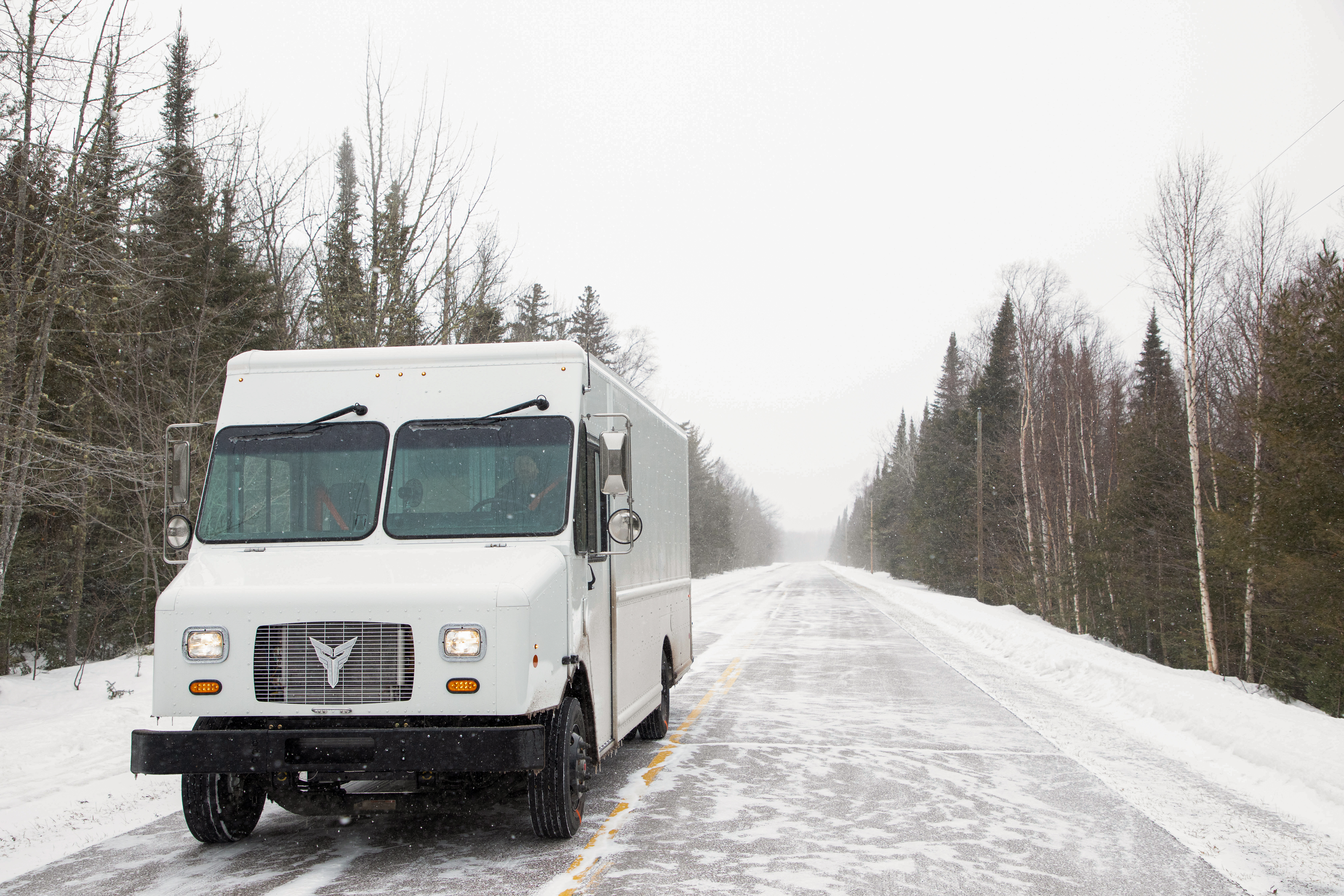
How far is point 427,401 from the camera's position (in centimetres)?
624

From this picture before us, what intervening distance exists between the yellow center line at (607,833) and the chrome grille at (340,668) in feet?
4.32

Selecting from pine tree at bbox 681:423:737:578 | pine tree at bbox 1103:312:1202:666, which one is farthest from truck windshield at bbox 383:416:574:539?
pine tree at bbox 681:423:737:578

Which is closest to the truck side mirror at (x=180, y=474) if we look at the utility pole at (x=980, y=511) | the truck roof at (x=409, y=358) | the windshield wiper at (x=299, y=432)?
the windshield wiper at (x=299, y=432)

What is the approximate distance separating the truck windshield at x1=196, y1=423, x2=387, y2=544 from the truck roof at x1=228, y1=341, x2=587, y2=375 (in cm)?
45

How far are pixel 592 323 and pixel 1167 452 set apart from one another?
95.8ft

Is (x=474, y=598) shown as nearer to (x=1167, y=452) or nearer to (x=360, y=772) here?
(x=360, y=772)

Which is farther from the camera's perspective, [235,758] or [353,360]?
[353,360]

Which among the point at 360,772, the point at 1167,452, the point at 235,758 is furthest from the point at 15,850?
the point at 1167,452

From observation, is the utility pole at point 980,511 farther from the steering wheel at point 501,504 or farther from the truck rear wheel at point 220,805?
the truck rear wheel at point 220,805

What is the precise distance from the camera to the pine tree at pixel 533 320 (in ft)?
125

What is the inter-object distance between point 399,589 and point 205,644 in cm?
112

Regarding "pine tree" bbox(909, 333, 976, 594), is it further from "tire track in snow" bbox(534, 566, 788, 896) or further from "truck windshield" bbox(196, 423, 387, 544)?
"truck windshield" bbox(196, 423, 387, 544)

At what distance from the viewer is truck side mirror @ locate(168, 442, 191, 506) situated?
6.25 m

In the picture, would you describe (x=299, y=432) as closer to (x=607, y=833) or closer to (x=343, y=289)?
(x=607, y=833)
